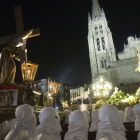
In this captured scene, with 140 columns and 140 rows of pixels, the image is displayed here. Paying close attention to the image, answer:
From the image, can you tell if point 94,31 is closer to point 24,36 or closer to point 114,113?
point 24,36

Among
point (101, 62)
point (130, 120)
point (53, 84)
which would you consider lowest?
point (130, 120)

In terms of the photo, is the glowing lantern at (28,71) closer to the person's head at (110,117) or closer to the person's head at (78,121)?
the person's head at (78,121)

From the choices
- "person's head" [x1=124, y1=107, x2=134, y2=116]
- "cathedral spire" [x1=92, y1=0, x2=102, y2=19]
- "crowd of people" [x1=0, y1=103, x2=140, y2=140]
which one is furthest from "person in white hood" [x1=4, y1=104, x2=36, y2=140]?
"cathedral spire" [x1=92, y1=0, x2=102, y2=19]

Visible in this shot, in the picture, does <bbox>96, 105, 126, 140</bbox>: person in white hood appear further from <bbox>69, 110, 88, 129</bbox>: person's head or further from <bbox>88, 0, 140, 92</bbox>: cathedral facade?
<bbox>88, 0, 140, 92</bbox>: cathedral facade

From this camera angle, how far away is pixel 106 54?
127 feet

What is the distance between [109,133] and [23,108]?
6.60 ft

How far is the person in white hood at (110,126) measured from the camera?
2.65m

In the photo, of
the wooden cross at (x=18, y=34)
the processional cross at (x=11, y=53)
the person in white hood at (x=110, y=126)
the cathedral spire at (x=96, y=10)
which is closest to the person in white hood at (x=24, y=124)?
the person in white hood at (x=110, y=126)

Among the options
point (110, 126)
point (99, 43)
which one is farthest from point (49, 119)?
point (99, 43)

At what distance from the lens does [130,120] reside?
638 centimetres

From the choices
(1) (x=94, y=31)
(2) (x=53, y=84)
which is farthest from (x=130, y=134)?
(1) (x=94, y=31)

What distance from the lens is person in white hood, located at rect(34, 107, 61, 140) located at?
2759 mm

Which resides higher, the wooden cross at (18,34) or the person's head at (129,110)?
the wooden cross at (18,34)

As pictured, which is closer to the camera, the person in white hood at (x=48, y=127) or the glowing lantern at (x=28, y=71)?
the person in white hood at (x=48, y=127)
